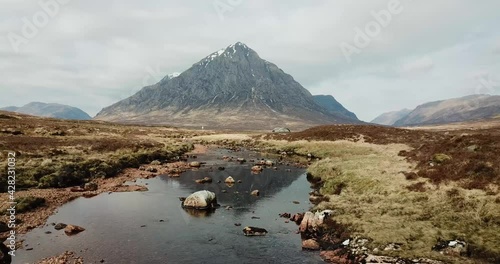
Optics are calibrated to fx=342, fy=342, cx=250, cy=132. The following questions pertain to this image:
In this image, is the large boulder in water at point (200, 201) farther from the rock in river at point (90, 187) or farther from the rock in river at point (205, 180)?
the rock in river at point (90, 187)

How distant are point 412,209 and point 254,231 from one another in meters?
14.2

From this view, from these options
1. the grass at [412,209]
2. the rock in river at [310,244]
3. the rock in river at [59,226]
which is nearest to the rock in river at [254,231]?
the rock in river at [310,244]

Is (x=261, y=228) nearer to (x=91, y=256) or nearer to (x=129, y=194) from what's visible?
(x=91, y=256)

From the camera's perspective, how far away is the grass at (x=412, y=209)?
2412 cm

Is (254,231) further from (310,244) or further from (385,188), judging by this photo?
(385,188)

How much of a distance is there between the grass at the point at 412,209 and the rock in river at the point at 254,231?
6787mm

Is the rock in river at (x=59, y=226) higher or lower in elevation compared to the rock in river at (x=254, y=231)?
higher

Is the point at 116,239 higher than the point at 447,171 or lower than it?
lower

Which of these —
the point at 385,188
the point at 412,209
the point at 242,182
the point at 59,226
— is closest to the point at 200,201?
the point at 59,226

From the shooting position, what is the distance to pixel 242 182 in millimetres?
53594

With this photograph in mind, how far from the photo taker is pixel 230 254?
85.3 ft

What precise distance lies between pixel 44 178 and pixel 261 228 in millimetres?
29909

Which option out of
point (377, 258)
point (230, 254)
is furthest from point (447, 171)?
point (230, 254)

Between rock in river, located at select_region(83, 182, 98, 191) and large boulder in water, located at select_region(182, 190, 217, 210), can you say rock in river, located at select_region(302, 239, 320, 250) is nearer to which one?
large boulder in water, located at select_region(182, 190, 217, 210)
